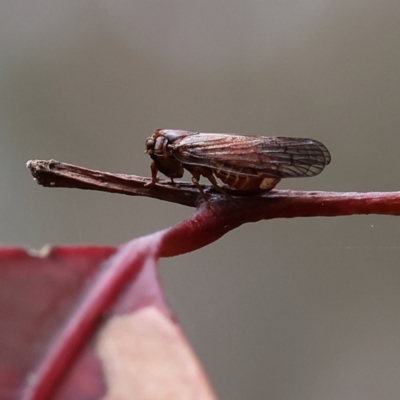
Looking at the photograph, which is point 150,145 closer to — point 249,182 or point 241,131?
point 249,182

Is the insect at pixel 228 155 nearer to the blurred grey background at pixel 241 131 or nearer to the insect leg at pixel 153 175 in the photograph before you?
the insect leg at pixel 153 175

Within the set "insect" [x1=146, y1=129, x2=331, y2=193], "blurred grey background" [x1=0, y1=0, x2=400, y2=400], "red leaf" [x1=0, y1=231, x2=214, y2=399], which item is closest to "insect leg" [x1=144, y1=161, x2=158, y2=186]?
"insect" [x1=146, y1=129, x2=331, y2=193]

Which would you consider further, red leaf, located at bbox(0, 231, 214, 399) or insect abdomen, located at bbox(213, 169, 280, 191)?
insect abdomen, located at bbox(213, 169, 280, 191)

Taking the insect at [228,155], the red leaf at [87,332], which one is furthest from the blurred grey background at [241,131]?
the red leaf at [87,332]

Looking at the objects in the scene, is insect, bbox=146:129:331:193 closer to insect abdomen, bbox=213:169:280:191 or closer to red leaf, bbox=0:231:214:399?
insect abdomen, bbox=213:169:280:191

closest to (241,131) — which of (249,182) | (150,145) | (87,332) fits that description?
(150,145)

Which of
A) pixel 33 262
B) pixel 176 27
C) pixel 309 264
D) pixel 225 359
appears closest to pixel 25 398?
pixel 33 262
